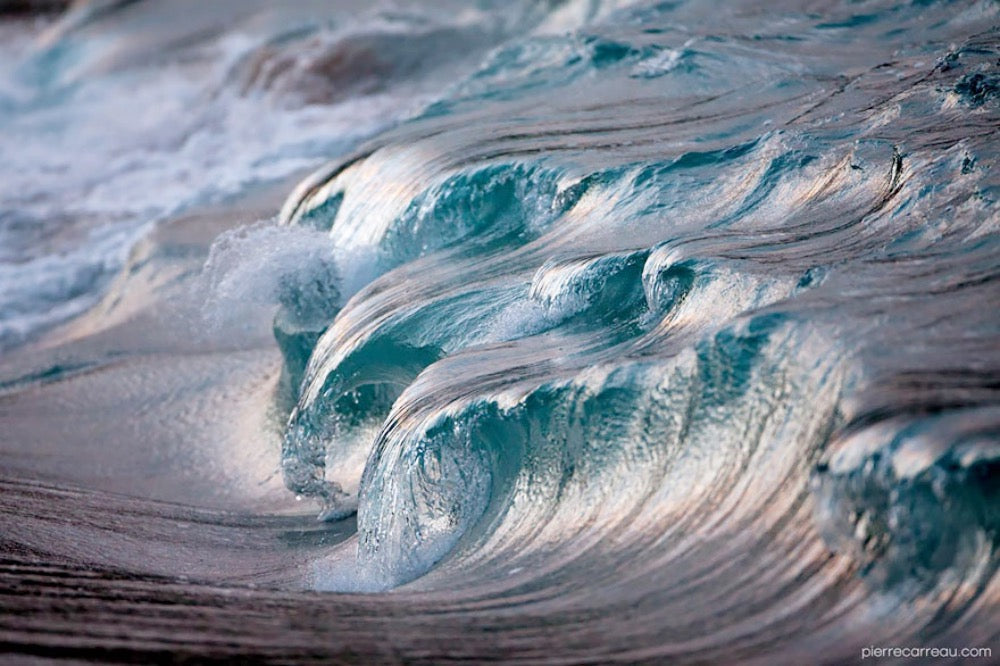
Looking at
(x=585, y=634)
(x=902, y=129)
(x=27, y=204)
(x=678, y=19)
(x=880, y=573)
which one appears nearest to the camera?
(x=880, y=573)

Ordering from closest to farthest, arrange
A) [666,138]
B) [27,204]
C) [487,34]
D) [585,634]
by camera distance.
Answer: [585,634] → [666,138] → [27,204] → [487,34]

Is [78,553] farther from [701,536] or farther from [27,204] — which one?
[27,204]

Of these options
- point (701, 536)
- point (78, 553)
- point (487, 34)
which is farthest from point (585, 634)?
point (487, 34)

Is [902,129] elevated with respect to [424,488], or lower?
elevated

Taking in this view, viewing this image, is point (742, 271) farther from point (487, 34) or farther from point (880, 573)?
point (487, 34)

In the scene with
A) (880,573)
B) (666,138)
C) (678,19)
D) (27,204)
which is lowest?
(880,573)

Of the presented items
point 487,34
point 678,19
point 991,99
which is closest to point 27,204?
point 487,34

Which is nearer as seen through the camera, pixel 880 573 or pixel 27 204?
pixel 880 573
